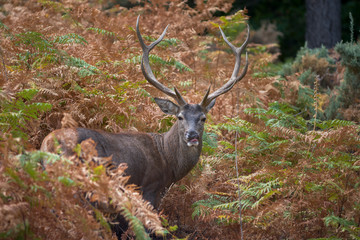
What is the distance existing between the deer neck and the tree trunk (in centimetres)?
912

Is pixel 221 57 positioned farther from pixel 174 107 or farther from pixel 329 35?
pixel 329 35

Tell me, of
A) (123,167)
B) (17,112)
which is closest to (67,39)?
(17,112)

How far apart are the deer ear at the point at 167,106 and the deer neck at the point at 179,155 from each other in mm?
367

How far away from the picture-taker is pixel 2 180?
4.02 metres

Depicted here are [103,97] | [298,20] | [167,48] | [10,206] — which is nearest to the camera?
[10,206]

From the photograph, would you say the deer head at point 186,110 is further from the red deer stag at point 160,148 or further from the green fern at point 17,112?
the green fern at point 17,112

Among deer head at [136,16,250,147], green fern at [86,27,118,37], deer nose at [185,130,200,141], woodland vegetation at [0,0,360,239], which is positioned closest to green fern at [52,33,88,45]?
woodland vegetation at [0,0,360,239]

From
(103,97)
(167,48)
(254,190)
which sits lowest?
(254,190)

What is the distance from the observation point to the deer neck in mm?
6508

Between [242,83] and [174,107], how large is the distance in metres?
2.76

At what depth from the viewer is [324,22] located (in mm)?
13812

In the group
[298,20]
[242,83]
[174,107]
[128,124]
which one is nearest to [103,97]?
[128,124]

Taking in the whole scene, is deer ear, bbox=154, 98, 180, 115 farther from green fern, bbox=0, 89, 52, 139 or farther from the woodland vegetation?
green fern, bbox=0, 89, 52, 139

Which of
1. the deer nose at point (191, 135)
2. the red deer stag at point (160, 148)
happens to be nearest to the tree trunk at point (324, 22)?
the red deer stag at point (160, 148)
